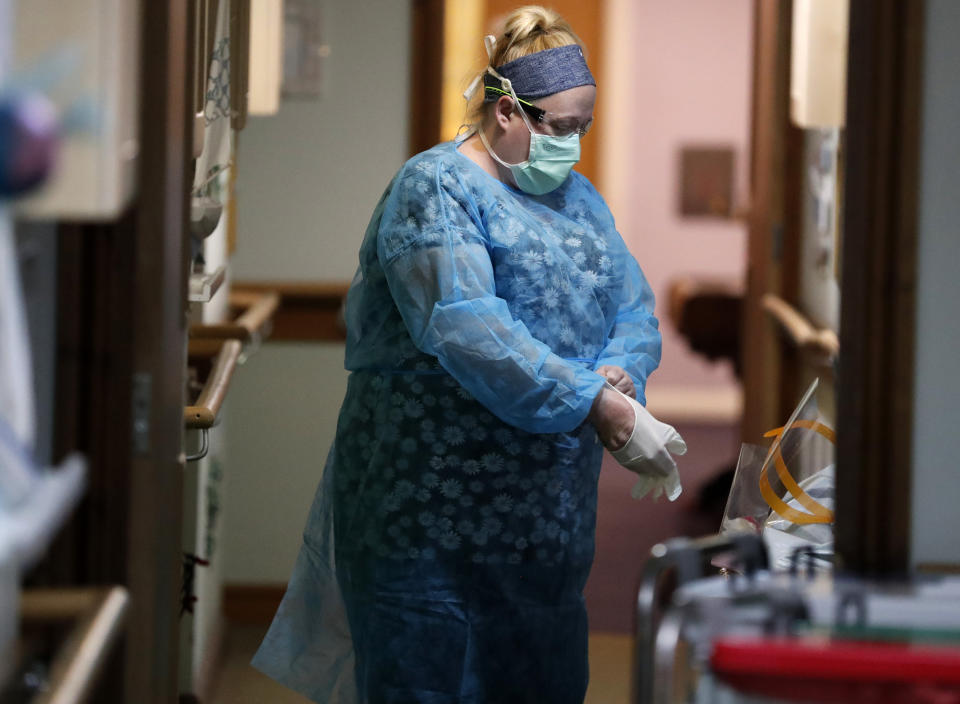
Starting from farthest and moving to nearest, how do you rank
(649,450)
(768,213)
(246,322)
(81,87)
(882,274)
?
(768,213)
(246,322)
(649,450)
(882,274)
(81,87)

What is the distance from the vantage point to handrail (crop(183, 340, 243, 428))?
2.13m

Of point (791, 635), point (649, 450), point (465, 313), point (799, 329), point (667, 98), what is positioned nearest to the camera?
point (791, 635)

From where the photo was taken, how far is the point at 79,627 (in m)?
1.20

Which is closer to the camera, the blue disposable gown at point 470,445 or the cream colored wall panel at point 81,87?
the cream colored wall panel at point 81,87

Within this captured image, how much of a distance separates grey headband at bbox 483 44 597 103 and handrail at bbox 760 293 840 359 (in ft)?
3.33

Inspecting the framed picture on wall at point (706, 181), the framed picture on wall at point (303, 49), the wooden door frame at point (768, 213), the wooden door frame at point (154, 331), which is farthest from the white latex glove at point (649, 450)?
the framed picture on wall at point (706, 181)

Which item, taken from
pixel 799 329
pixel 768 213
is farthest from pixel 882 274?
pixel 768 213

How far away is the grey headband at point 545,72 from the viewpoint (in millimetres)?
2125

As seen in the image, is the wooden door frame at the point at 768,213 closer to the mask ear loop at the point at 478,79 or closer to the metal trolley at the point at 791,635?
the mask ear loop at the point at 478,79

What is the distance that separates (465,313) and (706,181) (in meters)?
5.42

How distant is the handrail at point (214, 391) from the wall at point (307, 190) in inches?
33.6

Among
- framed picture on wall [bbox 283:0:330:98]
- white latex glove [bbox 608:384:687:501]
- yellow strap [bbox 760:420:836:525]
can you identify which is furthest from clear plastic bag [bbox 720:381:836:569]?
framed picture on wall [bbox 283:0:330:98]

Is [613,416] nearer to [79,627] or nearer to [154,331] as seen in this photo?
[154,331]

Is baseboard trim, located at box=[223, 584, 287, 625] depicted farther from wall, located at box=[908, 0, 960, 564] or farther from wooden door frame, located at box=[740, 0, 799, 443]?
wall, located at box=[908, 0, 960, 564]
